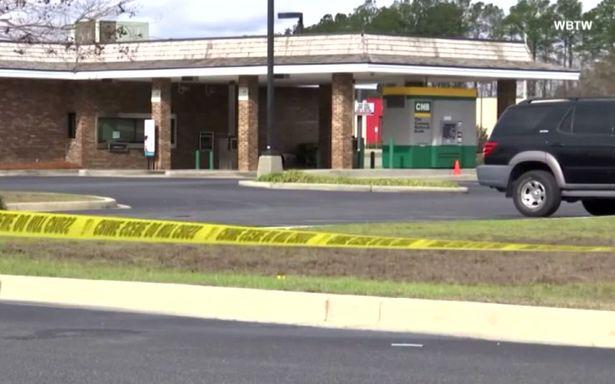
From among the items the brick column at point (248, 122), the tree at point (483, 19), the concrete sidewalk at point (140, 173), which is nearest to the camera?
the concrete sidewalk at point (140, 173)

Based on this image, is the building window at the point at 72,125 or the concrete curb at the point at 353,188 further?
the building window at the point at 72,125

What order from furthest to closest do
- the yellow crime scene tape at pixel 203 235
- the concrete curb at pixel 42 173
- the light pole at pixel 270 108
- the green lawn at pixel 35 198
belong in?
1. the concrete curb at pixel 42 173
2. the light pole at pixel 270 108
3. the green lawn at pixel 35 198
4. the yellow crime scene tape at pixel 203 235

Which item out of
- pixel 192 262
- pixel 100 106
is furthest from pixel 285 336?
pixel 100 106

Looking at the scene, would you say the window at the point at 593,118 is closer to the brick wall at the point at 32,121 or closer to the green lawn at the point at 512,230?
the green lawn at the point at 512,230

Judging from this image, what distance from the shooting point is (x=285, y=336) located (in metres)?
9.24

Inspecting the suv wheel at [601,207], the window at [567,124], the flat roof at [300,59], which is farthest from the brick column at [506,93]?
the window at [567,124]

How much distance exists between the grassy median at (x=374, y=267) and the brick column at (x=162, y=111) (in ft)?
84.2

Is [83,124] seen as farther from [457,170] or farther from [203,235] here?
[203,235]

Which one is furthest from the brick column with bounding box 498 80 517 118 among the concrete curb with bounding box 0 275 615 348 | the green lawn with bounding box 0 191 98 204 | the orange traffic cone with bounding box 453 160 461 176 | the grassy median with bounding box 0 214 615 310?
the concrete curb with bounding box 0 275 615 348

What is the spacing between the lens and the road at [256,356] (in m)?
7.57

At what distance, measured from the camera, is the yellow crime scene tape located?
44.9ft

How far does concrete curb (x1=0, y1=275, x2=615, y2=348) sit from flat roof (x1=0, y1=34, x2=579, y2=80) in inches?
980


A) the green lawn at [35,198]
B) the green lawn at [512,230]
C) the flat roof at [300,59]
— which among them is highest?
the flat roof at [300,59]

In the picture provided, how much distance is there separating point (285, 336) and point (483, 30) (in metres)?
104
